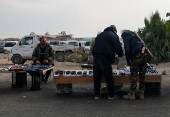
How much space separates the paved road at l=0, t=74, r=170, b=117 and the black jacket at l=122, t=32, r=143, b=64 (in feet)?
3.88

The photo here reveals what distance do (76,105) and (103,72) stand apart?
3.77 ft

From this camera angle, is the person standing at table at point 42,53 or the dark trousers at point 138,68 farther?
the person standing at table at point 42,53

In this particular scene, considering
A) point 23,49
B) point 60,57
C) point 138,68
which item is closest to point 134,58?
point 138,68

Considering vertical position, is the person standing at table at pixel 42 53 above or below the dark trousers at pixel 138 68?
above

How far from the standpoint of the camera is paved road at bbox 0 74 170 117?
5.82 m

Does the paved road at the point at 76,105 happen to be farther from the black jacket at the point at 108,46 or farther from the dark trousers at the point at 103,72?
the black jacket at the point at 108,46

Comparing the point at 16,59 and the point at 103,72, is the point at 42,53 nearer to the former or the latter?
the point at 103,72

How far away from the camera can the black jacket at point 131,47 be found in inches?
279

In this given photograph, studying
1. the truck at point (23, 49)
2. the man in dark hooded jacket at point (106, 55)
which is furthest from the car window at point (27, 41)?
the man in dark hooded jacket at point (106, 55)

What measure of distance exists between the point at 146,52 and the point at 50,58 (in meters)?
3.93

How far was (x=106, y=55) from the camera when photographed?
711 centimetres

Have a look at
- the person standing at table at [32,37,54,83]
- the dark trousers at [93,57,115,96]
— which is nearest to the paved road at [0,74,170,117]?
the dark trousers at [93,57,115,96]

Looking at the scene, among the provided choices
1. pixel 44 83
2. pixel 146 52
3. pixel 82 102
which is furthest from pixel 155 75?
pixel 44 83

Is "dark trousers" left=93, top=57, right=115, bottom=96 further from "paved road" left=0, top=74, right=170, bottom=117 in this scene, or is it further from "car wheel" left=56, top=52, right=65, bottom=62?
"car wheel" left=56, top=52, right=65, bottom=62
